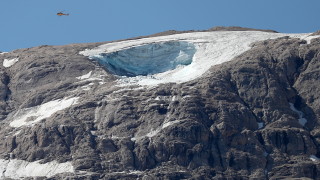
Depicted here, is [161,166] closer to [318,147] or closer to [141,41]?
[318,147]

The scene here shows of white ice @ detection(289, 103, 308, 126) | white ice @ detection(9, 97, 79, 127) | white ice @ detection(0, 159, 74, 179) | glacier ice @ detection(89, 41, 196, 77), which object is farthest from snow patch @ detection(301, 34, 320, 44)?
white ice @ detection(0, 159, 74, 179)

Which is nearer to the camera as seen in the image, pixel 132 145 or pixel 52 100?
pixel 132 145

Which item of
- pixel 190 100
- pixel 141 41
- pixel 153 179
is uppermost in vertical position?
pixel 141 41

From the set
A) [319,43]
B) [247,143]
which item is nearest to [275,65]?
[319,43]

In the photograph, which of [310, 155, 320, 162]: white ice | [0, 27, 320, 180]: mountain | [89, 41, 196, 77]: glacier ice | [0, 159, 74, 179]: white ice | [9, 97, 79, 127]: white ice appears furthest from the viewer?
[89, 41, 196, 77]: glacier ice

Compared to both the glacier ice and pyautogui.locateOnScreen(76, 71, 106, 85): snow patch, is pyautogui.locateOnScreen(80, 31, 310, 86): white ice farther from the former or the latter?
pyautogui.locateOnScreen(76, 71, 106, 85): snow patch
